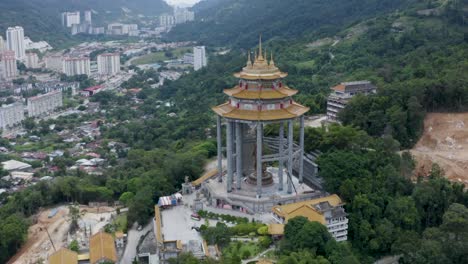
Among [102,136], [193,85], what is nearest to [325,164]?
[102,136]

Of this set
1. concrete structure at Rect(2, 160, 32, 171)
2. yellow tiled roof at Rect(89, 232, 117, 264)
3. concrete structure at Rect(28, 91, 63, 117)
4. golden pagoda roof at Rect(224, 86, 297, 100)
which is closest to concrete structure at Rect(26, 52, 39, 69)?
concrete structure at Rect(28, 91, 63, 117)

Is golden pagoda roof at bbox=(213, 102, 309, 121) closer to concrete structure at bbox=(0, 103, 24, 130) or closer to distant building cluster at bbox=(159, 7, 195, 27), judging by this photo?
concrete structure at bbox=(0, 103, 24, 130)

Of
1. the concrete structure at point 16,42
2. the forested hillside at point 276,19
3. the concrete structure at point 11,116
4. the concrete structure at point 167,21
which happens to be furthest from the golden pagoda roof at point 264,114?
the concrete structure at point 167,21

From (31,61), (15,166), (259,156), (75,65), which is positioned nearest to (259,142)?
(259,156)

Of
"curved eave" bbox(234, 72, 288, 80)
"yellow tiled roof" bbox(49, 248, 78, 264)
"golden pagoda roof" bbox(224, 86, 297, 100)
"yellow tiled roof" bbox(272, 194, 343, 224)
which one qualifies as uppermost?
"curved eave" bbox(234, 72, 288, 80)

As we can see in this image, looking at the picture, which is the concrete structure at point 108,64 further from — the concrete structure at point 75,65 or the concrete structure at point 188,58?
the concrete structure at point 188,58

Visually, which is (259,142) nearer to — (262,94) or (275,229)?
(262,94)
